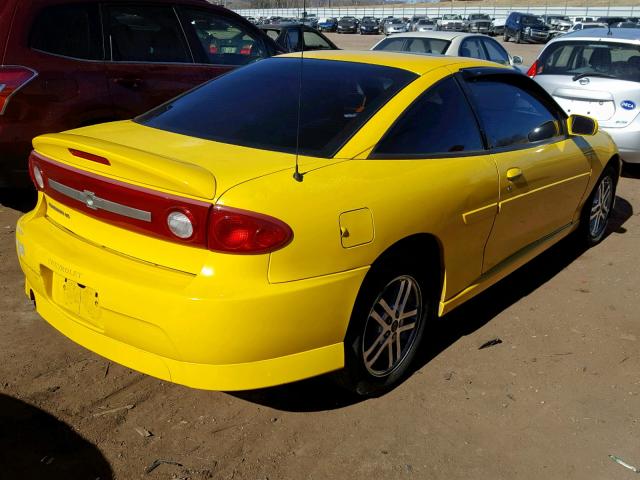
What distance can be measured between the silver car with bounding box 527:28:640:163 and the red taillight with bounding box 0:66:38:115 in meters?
5.39

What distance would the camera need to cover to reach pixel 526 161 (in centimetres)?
391

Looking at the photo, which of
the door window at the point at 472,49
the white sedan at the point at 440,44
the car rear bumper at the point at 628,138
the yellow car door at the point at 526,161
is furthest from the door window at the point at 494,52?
the yellow car door at the point at 526,161

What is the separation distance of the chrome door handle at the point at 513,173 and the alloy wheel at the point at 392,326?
2.99ft

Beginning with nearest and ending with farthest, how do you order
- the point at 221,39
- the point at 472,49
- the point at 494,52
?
the point at 221,39
the point at 472,49
the point at 494,52

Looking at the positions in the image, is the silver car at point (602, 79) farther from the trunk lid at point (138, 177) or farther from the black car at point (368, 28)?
the black car at point (368, 28)

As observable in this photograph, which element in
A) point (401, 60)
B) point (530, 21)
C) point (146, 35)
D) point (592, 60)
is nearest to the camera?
point (401, 60)

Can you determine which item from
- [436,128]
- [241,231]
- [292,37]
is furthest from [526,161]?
[292,37]

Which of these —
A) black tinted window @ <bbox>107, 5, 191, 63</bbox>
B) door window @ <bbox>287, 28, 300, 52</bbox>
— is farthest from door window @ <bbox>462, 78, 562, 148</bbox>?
door window @ <bbox>287, 28, 300, 52</bbox>

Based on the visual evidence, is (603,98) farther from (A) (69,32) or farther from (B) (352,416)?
(B) (352,416)

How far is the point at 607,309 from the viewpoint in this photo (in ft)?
14.2

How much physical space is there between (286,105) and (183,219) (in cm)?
111

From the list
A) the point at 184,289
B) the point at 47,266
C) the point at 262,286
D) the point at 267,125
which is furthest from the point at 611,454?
the point at 47,266

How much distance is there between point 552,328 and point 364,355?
155 centimetres

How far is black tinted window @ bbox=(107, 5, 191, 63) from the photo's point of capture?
5.76m
